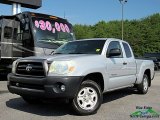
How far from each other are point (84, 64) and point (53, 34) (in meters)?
7.25

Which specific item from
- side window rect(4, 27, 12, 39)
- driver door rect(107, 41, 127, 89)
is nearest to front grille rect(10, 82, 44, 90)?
driver door rect(107, 41, 127, 89)

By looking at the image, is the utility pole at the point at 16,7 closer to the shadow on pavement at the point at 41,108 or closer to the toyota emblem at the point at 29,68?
the shadow on pavement at the point at 41,108

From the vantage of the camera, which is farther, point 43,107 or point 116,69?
point 116,69

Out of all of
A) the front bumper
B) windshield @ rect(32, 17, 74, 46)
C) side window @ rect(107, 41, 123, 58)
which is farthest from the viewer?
windshield @ rect(32, 17, 74, 46)

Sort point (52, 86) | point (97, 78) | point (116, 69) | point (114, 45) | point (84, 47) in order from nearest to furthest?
point (52, 86), point (97, 78), point (116, 69), point (84, 47), point (114, 45)

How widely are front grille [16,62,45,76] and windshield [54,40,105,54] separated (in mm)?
1415

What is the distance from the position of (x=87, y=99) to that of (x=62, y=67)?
979mm

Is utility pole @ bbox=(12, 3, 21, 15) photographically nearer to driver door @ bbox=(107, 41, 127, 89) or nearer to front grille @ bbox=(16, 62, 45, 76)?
driver door @ bbox=(107, 41, 127, 89)

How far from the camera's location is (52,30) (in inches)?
555

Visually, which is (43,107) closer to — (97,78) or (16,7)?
(97,78)

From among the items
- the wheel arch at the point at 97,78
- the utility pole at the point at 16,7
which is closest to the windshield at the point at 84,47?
the wheel arch at the point at 97,78

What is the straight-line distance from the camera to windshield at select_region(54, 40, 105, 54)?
8.05 m

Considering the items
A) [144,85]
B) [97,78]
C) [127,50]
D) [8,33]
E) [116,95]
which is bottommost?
[116,95]

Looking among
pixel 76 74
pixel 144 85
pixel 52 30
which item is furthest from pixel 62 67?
pixel 52 30
